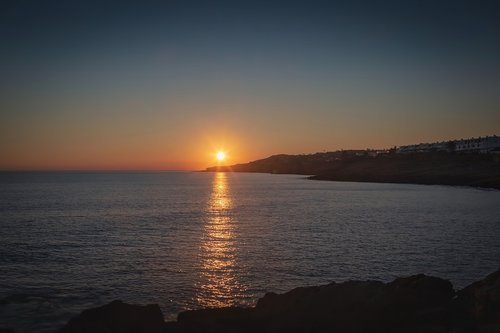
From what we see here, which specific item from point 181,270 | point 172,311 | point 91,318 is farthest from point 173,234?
point 91,318

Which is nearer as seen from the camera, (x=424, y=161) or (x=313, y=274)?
(x=313, y=274)

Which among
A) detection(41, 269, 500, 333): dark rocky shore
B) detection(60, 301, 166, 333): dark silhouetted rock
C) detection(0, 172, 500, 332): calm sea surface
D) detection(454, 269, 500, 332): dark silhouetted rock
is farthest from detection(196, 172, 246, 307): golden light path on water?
detection(454, 269, 500, 332): dark silhouetted rock

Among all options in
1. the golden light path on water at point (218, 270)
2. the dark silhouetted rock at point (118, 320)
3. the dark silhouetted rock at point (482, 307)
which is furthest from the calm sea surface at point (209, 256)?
the dark silhouetted rock at point (482, 307)

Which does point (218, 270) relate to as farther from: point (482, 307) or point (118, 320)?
point (482, 307)

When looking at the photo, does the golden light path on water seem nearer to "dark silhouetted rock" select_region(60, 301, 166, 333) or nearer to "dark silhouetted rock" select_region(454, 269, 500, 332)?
"dark silhouetted rock" select_region(60, 301, 166, 333)

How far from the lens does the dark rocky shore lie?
17.7 m

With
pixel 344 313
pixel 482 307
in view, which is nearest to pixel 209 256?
pixel 344 313

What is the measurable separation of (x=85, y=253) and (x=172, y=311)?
18.5 m

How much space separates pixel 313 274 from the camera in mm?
30531

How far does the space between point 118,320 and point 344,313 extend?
32.5ft

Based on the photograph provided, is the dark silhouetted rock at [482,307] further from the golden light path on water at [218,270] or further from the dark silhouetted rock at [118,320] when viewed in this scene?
the dark silhouetted rock at [118,320]

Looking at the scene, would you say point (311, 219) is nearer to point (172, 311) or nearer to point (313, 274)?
point (313, 274)

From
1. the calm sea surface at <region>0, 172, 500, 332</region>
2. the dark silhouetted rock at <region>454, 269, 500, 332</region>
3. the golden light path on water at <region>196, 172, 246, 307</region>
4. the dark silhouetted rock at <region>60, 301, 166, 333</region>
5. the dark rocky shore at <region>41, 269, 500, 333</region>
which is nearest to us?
the dark silhouetted rock at <region>454, 269, 500, 332</region>

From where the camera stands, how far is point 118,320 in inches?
736
